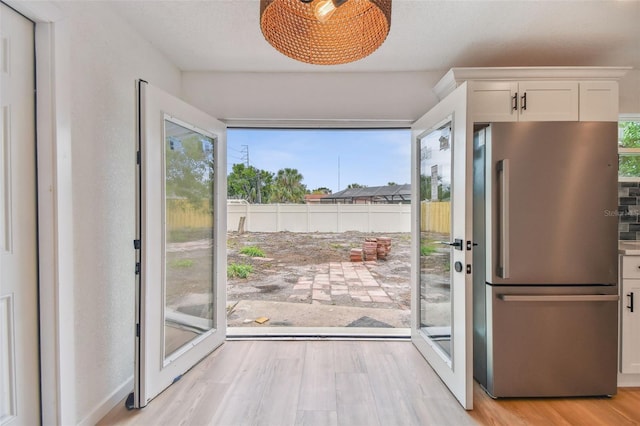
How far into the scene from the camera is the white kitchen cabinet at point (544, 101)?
1.84 meters

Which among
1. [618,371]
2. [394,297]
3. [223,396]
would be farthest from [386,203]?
[223,396]

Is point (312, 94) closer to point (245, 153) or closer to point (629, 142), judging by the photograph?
point (629, 142)

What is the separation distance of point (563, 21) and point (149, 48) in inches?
109

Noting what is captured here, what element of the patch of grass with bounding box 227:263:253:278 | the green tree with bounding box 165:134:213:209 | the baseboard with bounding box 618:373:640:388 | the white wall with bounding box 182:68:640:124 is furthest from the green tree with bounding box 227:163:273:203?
the baseboard with bounding box 618:373:640:388

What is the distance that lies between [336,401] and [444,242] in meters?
1.24

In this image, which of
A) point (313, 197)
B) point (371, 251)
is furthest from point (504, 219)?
point (313, 197)

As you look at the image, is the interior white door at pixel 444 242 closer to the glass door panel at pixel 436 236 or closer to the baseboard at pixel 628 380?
the glass door panel at pixel 436 236

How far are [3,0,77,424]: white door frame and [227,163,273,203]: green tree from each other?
4178 mm

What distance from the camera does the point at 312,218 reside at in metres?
6.22

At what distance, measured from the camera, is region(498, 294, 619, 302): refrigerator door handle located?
5.67 feet

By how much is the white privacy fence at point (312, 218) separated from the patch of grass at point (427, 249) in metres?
3.72

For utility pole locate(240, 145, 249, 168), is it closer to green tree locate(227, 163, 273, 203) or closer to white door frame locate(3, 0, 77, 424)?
green tree locate(227, 163, 273, 203)

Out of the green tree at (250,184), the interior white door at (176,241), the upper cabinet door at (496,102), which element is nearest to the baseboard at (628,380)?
the upper cabinet door at (496,102)

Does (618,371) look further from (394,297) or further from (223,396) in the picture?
(223,396)
